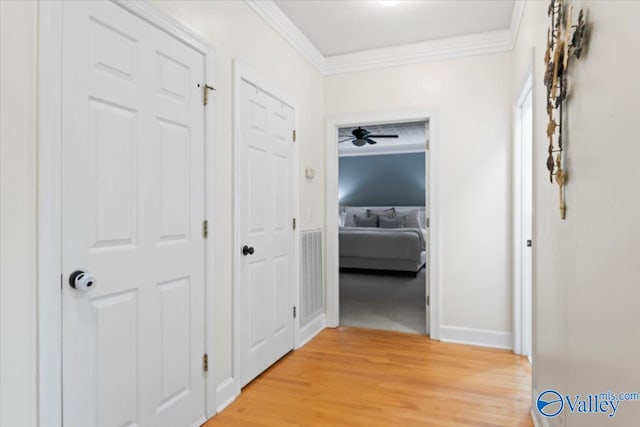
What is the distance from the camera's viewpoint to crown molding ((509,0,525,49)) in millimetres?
2568

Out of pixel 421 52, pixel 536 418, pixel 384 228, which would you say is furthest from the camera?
pixel 384 228

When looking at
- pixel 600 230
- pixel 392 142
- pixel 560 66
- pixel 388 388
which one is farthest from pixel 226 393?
pixel 392 142

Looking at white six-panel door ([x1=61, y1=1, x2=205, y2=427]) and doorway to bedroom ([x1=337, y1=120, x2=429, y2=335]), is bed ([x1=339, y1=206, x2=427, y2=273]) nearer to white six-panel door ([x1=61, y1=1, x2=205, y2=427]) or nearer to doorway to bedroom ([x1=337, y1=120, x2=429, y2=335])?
doorway to bedroom ([x1=337, y1=120, x2=429, y2=335])

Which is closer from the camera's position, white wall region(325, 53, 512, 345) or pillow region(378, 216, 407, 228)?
white wall region(325, 53, 512, 345)

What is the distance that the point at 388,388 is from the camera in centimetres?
238

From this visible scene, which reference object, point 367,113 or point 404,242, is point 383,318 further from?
point 404,242

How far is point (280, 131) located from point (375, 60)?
1342 mm

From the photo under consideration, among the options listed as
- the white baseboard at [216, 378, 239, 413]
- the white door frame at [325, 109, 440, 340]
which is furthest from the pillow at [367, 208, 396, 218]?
the white baseboard at [216, 378, 239, 413]

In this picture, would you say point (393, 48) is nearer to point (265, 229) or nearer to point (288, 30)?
point (288, 30)

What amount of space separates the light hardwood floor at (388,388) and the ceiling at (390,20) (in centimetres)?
266

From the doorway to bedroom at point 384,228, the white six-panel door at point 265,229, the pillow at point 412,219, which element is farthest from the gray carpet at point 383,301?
the pillow at point 412,219

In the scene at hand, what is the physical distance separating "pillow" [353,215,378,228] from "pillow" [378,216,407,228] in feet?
0.50

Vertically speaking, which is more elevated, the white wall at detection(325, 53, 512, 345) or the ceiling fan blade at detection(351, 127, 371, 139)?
the ceiling fan blade at detection(351, 127, 371, 139)

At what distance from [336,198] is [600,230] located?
8.85 feet
